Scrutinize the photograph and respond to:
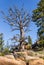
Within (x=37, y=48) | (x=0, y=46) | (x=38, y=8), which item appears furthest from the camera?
(x=0, y=46)

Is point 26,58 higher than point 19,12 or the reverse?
the reverse

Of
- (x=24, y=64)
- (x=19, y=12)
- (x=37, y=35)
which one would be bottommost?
(x=24, y=64)

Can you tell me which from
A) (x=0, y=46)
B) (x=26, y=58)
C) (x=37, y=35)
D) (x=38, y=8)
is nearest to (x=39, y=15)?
(x=38, y=8)

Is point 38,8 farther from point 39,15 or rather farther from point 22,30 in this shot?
point 22,30

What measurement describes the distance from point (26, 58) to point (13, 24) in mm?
9315

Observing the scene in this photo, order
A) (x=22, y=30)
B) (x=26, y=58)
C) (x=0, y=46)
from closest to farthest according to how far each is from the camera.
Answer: (x=26, y=58) → (x=22, y=30) → (x=0, y=46)

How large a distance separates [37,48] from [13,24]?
16.4ft

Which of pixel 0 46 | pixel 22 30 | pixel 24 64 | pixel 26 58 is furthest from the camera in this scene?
pixel 0 46

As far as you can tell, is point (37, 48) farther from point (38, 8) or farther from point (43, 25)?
point (38, 8)

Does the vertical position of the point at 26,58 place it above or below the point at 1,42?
below

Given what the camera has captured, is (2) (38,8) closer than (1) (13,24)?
No

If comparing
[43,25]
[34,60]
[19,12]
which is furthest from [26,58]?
[43,25]

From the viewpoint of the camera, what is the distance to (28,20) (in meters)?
26.5

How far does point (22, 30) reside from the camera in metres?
25.9
